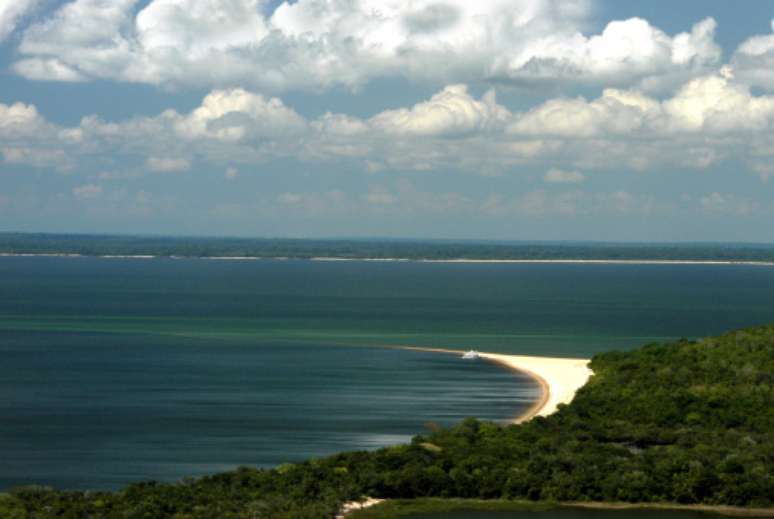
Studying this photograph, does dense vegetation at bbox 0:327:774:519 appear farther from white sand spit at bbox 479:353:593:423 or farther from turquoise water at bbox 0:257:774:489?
white sand spit at bbox 479:353:593:423

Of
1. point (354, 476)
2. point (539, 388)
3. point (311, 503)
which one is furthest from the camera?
point (539, 388)

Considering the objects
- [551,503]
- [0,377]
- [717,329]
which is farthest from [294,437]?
[717,329]

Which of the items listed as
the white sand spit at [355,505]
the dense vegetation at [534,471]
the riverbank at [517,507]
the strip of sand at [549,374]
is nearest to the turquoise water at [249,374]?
the strip of sand at [549,374]

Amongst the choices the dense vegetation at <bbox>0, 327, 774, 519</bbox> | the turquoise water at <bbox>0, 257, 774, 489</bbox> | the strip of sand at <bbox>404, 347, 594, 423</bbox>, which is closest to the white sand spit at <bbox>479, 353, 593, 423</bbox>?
the strip of sand at <bbox>404, 347, 594, 423</bbox>

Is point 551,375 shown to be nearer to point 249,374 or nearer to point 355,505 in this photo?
point 249,374

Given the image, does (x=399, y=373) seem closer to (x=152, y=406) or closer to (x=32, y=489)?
(x=152, y=406)

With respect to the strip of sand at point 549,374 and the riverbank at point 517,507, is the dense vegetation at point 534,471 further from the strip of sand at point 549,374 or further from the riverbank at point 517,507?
the strip of sand at point 549,374

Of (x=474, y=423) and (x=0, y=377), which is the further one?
(x=0, y=377)
